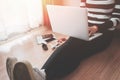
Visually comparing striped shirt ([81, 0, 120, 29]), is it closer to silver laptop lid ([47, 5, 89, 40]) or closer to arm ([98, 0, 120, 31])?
arm ([98, 0, 120, 31])

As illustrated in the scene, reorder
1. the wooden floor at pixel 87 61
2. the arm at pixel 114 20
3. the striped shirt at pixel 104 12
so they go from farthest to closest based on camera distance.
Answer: the striped shirt at pixel 104 12
the arm at pixel 114 20
the wooden floor at pixel 87 61

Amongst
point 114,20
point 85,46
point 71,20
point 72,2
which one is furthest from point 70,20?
point 72,2

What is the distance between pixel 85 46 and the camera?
1405 mm

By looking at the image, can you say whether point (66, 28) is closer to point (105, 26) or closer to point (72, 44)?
point (72, 44)

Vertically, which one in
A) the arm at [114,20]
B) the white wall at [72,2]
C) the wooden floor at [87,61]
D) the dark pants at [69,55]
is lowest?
the wooden floor at [87,61]

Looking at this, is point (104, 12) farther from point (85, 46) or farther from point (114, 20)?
point (85, 46)

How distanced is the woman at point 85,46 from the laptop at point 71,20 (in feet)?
0.23

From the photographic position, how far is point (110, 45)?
70.4 inches

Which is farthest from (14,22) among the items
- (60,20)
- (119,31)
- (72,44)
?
(119,31)

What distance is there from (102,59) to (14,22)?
1.22m

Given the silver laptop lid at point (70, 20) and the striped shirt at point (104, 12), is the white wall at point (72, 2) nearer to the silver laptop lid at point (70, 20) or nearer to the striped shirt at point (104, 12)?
the striped shirt at point (104, 12)

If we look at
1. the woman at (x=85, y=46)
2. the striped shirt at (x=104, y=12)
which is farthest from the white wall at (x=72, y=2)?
the striped shirt at (x=104, y=12)

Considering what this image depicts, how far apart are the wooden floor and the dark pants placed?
0.23 feet

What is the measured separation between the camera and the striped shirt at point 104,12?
167cm
